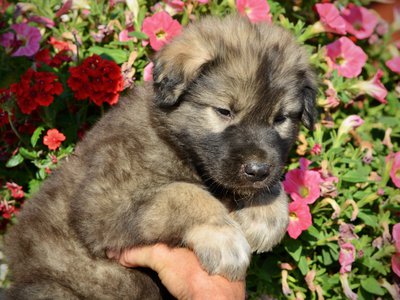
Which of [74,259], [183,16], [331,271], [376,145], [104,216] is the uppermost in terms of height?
[183,16]

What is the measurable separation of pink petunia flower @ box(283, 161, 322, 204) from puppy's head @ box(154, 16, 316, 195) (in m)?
0.45

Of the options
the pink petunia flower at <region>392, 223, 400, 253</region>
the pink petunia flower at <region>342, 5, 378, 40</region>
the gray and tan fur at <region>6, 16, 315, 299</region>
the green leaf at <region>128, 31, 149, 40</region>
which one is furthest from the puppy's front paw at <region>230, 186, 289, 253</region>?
the pink petunia flower at <region>342, 5, 378, 40</region>

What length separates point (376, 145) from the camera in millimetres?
4527

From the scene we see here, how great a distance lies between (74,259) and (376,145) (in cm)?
257

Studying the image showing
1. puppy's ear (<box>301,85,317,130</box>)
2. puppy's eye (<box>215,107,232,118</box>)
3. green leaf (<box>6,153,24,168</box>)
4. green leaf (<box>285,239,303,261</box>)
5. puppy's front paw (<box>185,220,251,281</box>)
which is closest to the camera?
puppy's front paw (<box>185,220,251,281</box>)

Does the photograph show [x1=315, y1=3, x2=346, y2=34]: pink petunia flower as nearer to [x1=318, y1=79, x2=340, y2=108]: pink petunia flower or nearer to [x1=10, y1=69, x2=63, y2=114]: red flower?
[x1=318, y1=79, x2=340, y2=108]: pink petunia flower

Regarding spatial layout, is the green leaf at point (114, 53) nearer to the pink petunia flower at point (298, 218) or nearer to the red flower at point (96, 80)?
the red flower at point (96, 80)

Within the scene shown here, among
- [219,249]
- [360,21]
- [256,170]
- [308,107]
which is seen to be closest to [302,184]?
[308,107]

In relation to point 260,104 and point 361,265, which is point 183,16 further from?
point 361,265

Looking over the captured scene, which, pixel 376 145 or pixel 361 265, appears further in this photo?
pixel 376 145

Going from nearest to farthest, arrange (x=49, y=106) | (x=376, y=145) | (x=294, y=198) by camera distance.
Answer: (x=294, y=198), (x=49, y=106), (x=376, y=145)

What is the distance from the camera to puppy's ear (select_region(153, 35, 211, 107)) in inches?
123

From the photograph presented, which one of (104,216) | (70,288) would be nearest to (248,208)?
(104,216)

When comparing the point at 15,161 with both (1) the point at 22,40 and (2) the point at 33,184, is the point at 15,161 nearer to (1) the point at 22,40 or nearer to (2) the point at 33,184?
(2) the point at 33,184
